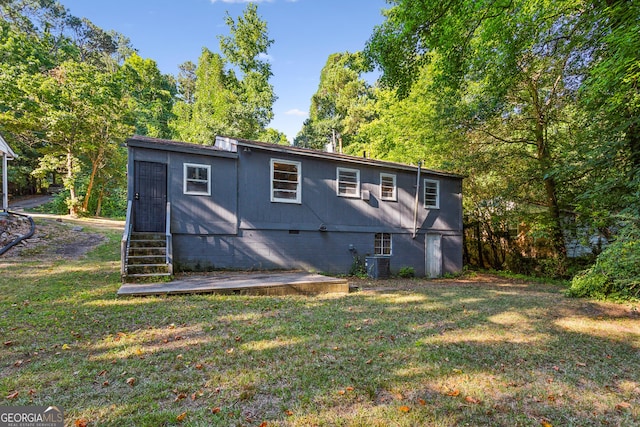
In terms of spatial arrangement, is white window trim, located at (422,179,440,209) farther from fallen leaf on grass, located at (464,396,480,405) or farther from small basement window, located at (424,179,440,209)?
fallen leaf on grass, located at (464,396,480,405)

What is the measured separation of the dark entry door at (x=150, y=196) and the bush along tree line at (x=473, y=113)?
6534 millimetres

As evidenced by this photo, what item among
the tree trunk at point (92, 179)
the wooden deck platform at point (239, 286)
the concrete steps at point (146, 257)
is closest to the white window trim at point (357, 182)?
the wooden deck platform at point (239, 286)

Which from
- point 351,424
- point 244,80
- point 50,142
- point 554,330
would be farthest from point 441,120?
point 50,142

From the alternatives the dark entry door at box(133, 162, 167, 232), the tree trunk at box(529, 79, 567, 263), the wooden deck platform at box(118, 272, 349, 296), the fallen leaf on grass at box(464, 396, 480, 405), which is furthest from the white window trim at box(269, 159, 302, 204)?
the tree trunk at box(529, 79, 567, 263)

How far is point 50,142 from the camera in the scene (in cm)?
1838

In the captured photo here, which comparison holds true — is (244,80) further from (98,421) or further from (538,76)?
(98,421)

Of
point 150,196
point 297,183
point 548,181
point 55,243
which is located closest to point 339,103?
point 548,181

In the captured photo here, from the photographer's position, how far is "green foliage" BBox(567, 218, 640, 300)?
223 inches

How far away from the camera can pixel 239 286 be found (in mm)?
6574

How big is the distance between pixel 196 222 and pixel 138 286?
288 cm

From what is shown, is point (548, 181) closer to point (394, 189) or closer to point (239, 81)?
point (394, 189)

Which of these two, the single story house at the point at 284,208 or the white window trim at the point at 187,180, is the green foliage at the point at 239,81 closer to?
the single story house at the point at 284,208

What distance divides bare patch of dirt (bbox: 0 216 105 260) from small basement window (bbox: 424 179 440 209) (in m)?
12.9

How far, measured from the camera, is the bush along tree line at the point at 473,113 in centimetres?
678
